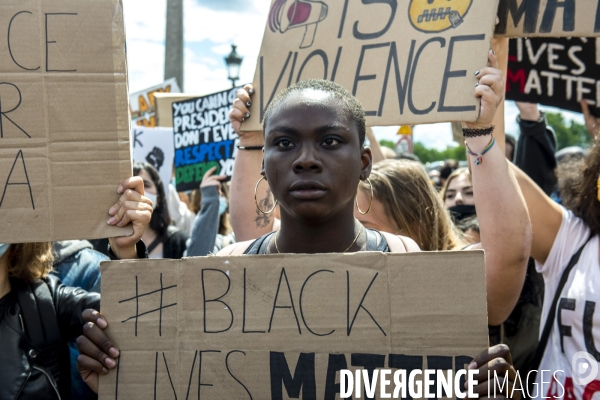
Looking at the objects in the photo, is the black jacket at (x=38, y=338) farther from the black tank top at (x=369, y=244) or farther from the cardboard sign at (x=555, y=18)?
the cardboard sign at (x=555, y=18)

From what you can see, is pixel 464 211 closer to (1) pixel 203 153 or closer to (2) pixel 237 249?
(1) pixel 203 153

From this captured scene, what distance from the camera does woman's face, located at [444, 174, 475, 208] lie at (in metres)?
4.34

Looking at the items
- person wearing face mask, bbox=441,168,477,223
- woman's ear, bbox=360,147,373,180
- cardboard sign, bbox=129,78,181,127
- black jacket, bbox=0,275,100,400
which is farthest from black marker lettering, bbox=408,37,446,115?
cardboard sign, bbox=129,78,181,127

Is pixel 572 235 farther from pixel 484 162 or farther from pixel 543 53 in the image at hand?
pixel 543 53

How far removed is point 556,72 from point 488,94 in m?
1.24

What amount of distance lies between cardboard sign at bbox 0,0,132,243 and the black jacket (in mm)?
382

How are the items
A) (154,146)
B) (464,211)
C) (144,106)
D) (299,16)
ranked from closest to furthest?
1. (299,16)
2. (464,211)
3. (154,146)
4. (144,106)

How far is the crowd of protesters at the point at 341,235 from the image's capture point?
1760 mm

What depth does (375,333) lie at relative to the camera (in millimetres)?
1625

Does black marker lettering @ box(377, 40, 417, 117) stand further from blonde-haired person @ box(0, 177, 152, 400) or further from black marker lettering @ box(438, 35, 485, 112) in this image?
blonde-haired person @ box(0, 177, 152, 400)

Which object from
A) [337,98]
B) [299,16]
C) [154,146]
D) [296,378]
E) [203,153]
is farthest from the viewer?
[154,146]

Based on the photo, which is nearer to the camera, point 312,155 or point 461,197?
point 312,155

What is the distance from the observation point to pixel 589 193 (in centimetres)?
249

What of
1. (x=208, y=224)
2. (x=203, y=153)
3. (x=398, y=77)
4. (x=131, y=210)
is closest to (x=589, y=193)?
(x=398, y=77)
